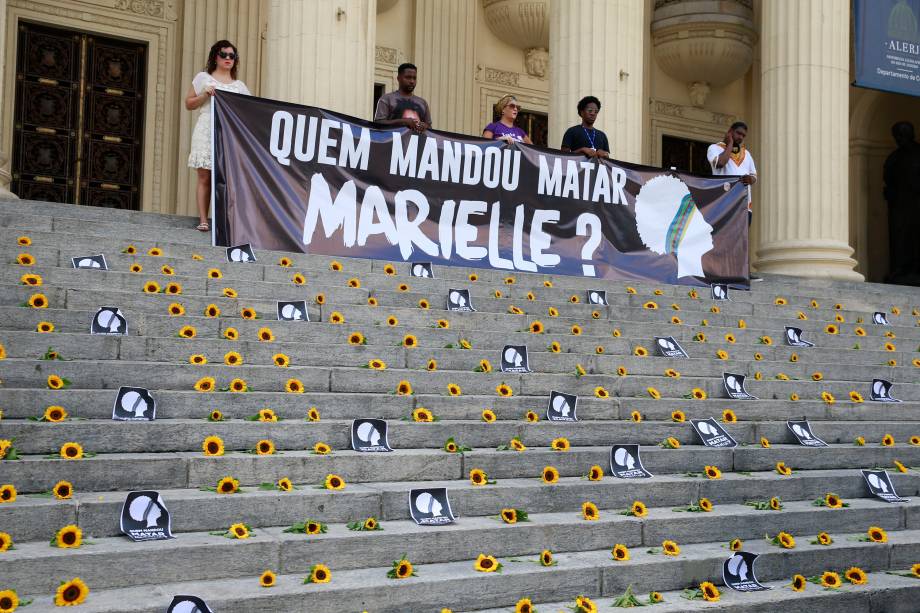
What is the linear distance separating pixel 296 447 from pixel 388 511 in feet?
2.36

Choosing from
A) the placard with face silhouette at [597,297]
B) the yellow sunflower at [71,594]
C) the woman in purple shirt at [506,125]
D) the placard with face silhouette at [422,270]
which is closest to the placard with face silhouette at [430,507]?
the yellow sunflower at [71,594]

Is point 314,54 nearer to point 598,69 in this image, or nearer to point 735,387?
point 598,69

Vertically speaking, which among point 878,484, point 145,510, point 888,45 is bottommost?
point 878,484

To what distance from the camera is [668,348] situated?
26.6 ft

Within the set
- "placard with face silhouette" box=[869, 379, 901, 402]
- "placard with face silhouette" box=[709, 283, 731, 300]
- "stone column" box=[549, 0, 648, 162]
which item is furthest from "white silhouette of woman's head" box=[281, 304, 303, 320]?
"stone column" box=[549, 0, 648, 162]

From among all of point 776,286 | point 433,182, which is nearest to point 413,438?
point 433,182

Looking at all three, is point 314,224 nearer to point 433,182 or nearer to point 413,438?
point 433,182

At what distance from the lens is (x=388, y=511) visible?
4.92 meters

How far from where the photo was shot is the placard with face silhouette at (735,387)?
752cm

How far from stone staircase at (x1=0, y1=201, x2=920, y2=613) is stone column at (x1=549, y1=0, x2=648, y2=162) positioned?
4.63 m

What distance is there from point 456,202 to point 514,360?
128 inches

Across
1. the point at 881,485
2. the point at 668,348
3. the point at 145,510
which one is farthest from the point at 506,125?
the point at 145,510

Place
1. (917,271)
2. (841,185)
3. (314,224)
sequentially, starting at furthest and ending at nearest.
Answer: (917,271) → (841,185) → (314,224)

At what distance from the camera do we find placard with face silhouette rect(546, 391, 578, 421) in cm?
633
